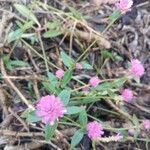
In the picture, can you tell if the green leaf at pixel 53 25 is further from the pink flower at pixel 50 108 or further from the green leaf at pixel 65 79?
the pink flower at pixel 50 108

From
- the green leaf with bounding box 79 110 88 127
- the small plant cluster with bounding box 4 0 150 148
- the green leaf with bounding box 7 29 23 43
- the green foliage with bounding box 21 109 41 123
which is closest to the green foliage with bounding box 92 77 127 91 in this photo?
the small plant cluster with bounding box 4 0 150 148

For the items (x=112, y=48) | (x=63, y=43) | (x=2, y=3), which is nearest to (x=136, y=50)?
(x=112, y=48)

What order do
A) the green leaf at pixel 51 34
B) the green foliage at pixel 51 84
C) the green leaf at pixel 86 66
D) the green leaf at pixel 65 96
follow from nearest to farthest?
the green leaf at pixel 65 96
the green foliage at pixel 51 84
the green leaf at pixel 86 66
the green leaf at pixel 51 34

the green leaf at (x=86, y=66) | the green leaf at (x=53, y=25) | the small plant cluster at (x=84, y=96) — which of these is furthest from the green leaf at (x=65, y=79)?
the green leaf at (x=53, y=25)

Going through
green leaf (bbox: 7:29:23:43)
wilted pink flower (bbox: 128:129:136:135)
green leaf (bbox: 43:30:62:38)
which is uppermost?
green leaf (bbox: 7:29:23:43)

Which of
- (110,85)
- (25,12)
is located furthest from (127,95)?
(25,12)

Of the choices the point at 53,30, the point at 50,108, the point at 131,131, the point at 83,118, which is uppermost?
Answer: the point at 53,30

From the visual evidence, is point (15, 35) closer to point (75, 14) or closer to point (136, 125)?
point (75, 14)

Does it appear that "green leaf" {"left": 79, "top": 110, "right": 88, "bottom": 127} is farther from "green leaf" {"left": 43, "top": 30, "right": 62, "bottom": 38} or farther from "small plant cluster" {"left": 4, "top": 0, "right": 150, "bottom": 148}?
"green leaf" {"left": 43, "top": 30, "right": 62, "bottom": 38}

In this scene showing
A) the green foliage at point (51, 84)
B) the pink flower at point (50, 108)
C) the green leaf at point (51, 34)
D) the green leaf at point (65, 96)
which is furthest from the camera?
the green leaf at point (51, 34)
